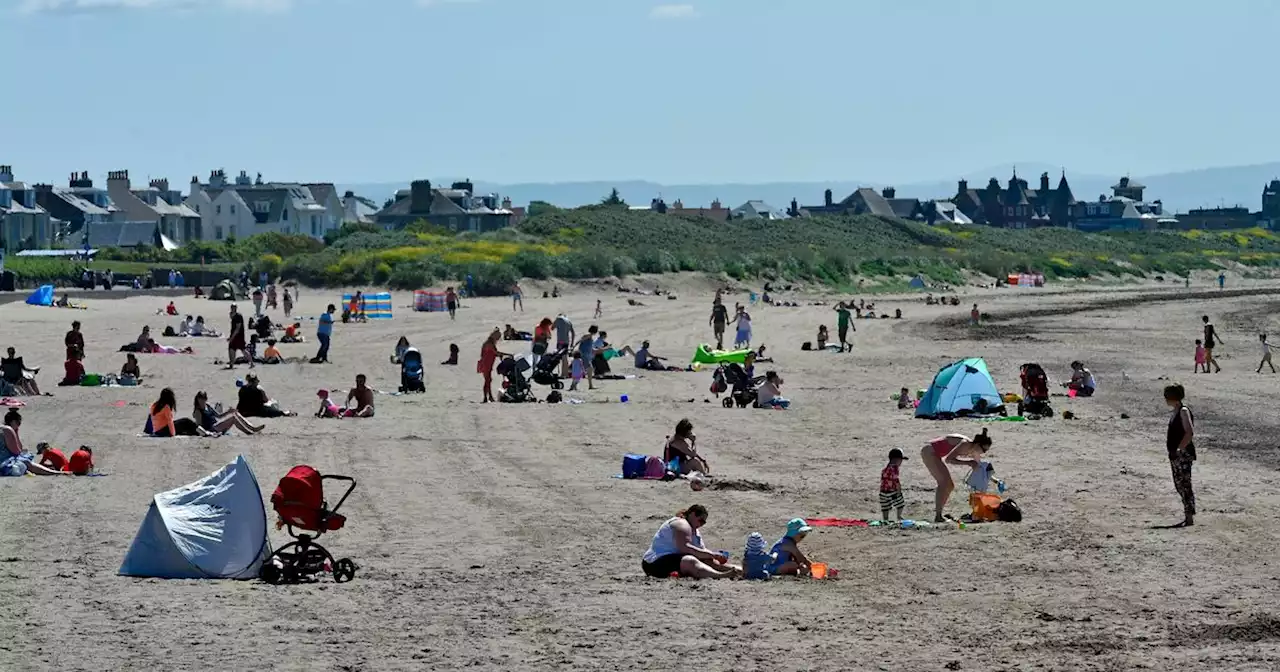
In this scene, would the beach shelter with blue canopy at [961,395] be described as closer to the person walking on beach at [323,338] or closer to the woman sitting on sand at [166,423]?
the woman sitting on sand at [166,423]

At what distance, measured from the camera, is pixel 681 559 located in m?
12.3

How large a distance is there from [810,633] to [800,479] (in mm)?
7093

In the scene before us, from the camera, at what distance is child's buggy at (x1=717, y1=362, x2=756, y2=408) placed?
24812 millimetres

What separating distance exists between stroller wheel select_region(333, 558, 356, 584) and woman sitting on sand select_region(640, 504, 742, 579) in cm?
197

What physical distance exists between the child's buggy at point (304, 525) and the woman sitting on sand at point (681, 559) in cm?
203

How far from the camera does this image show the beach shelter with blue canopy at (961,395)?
23156 millimetres

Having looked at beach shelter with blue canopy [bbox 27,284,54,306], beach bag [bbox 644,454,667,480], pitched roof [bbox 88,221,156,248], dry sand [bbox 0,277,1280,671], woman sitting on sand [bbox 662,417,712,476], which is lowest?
dry sand [bbox 0,277,1280,671]

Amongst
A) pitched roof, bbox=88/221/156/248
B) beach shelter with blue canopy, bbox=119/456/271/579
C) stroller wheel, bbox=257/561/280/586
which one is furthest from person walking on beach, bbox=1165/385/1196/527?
pitched roof, bbox=88/221/156/248

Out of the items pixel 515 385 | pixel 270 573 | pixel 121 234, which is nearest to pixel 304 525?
pixel 270 573

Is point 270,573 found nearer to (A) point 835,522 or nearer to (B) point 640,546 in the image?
(B) point 640,546

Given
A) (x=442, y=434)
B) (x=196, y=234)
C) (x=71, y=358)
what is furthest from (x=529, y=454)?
(x=196, y=234)

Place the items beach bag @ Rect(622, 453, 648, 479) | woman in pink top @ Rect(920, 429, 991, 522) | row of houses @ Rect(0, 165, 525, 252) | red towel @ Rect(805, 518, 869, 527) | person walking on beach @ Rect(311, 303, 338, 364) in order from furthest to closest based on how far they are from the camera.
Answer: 1. row of houses @ Rect(0, 165, 525, 252)
2. person walking on beach @ Rect(311, 303, 338, 364)
3. beach bag @ Rect(622, 453, 648, 479)
4. woman in pink top @ Rect(920, 429, 991, 522)
5. red towel @ Rect(805, 518, 869, 527)

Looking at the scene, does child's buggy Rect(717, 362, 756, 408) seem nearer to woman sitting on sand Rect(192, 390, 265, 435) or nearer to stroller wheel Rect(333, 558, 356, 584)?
woman sitting on sand Rect(192, 390, 265, 435)

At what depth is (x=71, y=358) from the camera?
2794cm
